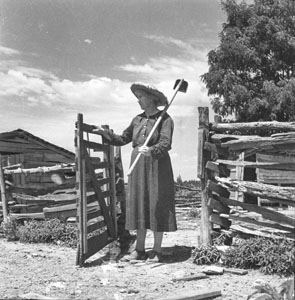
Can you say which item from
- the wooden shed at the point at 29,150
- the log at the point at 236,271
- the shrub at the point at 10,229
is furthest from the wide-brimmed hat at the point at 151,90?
the wooden shed at the point at 29,150

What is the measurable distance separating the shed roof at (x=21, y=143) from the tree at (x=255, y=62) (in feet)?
23.5

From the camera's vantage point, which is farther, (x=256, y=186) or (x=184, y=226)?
(x=184, y=226)

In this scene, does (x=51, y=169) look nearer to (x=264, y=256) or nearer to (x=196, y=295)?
(x=264, y=256)

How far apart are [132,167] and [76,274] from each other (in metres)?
1.38

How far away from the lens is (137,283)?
5.02m

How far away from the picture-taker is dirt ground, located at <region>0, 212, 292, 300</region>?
4.60m

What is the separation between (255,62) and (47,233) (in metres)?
11.7

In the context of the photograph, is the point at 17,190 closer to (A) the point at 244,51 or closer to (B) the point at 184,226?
(B) the point at 184,226

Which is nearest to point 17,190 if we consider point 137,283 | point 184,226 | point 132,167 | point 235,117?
point 184,226

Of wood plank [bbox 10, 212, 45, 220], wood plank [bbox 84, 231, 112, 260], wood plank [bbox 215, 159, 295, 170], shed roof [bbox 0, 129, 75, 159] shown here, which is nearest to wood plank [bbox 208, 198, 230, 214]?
wood plank [bbox 215, 159, 295, 170]

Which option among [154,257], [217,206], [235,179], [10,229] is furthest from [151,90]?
[10,229]

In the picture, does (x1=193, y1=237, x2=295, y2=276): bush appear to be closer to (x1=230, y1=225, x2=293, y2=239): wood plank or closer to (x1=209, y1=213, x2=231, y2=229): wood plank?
(x1=230, y1=225, x2=293, y2=239): wood plank

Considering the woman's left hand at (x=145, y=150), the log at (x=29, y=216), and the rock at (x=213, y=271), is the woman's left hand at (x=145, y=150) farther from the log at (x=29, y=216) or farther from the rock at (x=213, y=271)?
the log at (x=29, y=216)

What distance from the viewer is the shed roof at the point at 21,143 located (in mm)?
12312
